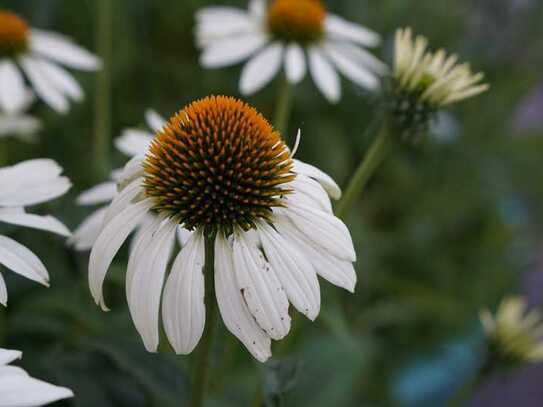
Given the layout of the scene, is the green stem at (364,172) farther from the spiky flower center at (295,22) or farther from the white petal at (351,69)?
the spiky flower center at (295,22)

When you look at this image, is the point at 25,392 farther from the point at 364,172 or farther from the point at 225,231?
the point at 364,172

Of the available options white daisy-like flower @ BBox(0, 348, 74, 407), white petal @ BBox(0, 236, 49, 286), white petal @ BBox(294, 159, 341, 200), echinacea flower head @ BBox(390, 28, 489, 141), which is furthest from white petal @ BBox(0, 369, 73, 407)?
echinacea flower head @ BBox(390, 28, 489, 141)

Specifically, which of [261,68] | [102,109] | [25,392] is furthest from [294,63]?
[25,392]

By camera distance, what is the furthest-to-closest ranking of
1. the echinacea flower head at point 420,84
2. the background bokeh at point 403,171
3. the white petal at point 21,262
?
the background bokeh at point 403,171, the echinacea flower head at point 420,84, the white petal at point 21,262

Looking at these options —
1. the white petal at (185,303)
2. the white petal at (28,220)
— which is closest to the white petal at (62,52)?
the white petal at (28,220)

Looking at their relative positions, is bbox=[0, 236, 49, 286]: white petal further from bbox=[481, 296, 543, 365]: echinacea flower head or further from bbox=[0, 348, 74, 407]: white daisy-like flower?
bbox=[481, 296, 543, 365]: echinacea flower head
